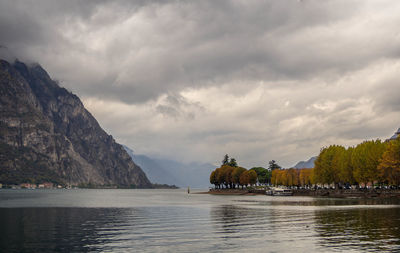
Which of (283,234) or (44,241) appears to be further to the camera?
(283,234)

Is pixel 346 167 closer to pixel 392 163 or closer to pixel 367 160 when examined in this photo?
pixel 367 160

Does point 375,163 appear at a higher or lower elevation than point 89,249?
higher

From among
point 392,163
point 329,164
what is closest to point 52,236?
point 392,163

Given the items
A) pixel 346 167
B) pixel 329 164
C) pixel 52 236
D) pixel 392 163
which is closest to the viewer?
pixel 52 236

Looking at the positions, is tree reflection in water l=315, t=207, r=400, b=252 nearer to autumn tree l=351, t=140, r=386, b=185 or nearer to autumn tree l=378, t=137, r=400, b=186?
autumn tree l=378, t=137, r=400, b=186

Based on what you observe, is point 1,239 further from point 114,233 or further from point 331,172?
point 331,172

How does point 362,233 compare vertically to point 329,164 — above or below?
below

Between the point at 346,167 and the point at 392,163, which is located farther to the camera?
the point at 346,167

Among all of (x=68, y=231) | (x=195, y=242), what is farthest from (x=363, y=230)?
(x=68, y=231)

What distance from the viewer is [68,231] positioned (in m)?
54.4

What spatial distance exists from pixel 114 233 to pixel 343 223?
33.6 meters

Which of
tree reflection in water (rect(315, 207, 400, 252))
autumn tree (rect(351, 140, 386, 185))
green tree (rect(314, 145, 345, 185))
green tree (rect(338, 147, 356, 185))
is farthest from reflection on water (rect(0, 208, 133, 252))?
green tree (rect(314, 145, 345, 185))

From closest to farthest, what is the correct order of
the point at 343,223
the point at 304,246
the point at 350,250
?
the point at 350,250 → the point at 304,246 → the point at 343,223

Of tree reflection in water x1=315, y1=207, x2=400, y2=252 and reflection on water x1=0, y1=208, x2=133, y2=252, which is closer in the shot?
tree reflection in water x1=315, y1=207, x2=400, y2=252
